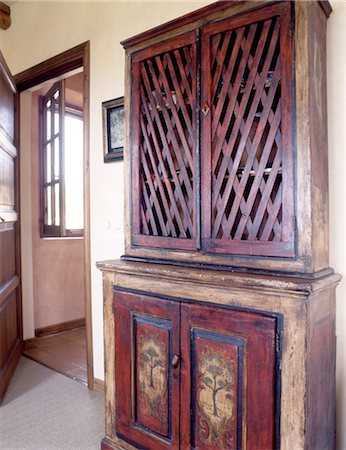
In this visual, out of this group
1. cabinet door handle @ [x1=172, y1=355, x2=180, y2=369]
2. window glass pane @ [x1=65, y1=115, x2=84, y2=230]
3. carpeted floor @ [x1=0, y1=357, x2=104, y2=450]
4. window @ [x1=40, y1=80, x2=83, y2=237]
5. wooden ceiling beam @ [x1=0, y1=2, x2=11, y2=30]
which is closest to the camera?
cabinet door handle @ [x1=172, y1=355, x2=180, y2=369]

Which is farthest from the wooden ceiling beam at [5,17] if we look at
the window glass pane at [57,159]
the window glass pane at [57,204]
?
the window glass pane at [57,204]

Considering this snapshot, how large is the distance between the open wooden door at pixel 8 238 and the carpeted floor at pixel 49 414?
0.15 metres

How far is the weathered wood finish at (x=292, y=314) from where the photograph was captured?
4.14ft

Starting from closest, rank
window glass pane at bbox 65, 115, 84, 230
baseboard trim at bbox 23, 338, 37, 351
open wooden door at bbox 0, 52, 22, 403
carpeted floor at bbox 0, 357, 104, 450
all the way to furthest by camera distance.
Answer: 1. carpeted floor at bbox 0, 357, 104, 450
2. open wooden door at bbox 0, 52, 22, 403
3. baseboard trim at bbox 23, 338, 37, 351
4. window glass pane at bbox 65, 115, 84, 230

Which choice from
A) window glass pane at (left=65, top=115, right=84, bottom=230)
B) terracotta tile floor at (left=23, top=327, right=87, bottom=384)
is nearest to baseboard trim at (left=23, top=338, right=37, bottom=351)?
terracotta tile floor at (left=23, top=327, right=87, bottom=384)

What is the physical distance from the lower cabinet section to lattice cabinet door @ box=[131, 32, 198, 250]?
324 mm

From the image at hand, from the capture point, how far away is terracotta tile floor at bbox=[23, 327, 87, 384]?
9.75ft

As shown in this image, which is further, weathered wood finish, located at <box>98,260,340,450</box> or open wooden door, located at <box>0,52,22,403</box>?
open wooden door, located at <box>0,52,22,403</box>

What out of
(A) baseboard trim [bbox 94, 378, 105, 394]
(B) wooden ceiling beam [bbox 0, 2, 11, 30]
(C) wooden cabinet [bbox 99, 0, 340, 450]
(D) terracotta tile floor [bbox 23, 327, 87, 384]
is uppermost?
(B) wooden ceiling beam [bbox 0, 2, 11, 30]

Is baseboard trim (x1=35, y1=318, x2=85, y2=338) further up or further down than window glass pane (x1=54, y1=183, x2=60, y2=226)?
further down

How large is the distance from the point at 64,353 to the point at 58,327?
1.95ft

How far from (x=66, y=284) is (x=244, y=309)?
2.98 m

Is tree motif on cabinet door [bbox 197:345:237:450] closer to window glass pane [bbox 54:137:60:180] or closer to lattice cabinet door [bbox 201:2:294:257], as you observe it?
lattice cabinet door [bbox 201:2:294:257]

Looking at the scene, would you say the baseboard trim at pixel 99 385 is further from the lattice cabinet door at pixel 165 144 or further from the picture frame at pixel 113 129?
the picture frame at pixel 113 129
